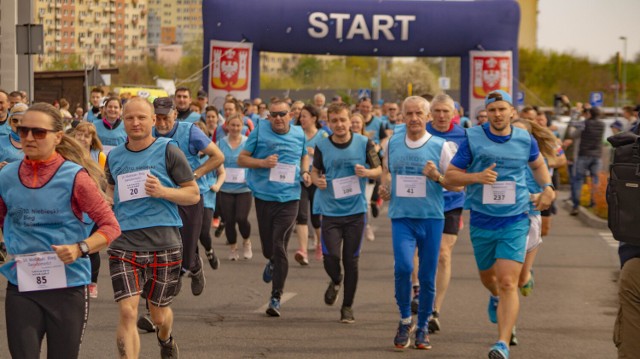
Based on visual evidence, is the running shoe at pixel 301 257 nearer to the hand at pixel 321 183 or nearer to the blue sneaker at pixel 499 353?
the hand at pixel 321 183

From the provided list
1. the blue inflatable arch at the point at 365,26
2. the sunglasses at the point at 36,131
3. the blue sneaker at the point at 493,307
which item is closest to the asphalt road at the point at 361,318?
the blue sneaker at the point at 493,307

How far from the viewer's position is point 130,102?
7.32 metres

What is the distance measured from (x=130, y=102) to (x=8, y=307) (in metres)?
1.89

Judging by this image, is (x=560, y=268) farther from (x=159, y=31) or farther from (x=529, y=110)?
(x=159, y=31)

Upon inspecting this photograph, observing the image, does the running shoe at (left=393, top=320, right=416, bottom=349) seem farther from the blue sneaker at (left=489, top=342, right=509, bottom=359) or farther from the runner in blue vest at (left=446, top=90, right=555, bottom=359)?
the blue sneaker at (left=489, top=342, right=509, bottom=359)

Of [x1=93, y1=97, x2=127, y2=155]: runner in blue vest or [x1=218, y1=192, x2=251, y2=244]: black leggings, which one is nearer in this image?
[x1=93, y1=97, x2=127, y2=155]: runner in blue vest

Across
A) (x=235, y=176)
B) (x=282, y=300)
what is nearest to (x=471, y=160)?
(x=282, y=300)

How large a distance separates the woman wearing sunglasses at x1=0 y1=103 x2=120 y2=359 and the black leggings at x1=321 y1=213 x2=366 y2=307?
4348mm

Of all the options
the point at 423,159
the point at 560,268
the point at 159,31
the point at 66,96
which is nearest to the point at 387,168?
the point at 423,159

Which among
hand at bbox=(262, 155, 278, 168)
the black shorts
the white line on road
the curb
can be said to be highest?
hand at bbox=(262, 155, 278, 168)

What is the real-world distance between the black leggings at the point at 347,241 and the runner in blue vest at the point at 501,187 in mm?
1624

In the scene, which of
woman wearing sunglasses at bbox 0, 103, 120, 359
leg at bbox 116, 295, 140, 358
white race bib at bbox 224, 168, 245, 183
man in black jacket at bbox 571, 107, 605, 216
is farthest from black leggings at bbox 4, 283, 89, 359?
man in black jacket at bbox 571, 107, 605, 216

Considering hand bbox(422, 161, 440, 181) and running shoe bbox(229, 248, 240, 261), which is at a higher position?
hand bbox(422, 161, 440, 181)

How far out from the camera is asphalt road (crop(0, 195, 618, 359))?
8.87 m
